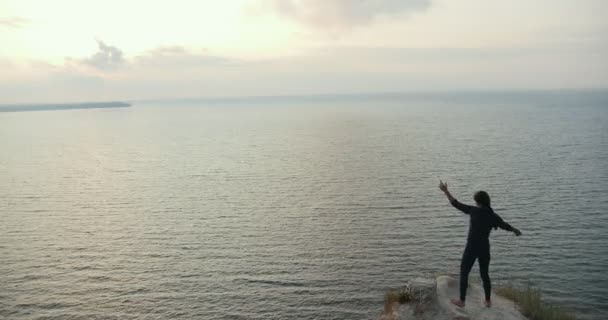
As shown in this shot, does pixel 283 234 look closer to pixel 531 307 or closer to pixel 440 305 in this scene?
pixel 440 305

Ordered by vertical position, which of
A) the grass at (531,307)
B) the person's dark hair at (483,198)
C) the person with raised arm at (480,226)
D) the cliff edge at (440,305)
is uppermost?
the person's dark hair at (483,198)

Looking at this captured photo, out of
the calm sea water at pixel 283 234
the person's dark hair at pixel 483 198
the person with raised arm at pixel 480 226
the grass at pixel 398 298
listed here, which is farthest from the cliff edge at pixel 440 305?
the calm sea water at pixel 283 234

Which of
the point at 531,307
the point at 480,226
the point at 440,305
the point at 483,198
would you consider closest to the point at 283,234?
the point at 440,305

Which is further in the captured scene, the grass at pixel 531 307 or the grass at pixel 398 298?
the grass at pixel 398 298

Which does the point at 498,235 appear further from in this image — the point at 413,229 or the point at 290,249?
the point at 290,249

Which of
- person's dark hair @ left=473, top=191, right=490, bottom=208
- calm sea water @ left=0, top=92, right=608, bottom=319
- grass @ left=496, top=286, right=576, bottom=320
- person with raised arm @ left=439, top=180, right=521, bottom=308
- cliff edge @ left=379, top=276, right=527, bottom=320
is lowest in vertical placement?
calm sea water @ left=0, top=92, right=608, bottom=319

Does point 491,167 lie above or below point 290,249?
above

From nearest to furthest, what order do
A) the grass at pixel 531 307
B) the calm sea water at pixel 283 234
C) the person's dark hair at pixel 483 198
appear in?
Result: the person's dark hair at pixel 483 198 → the grass at pixel 531 307 → the calm sea water at pixel 283 234

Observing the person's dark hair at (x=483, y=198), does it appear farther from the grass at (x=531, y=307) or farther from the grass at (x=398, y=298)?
the grass at (x=398, y=298)

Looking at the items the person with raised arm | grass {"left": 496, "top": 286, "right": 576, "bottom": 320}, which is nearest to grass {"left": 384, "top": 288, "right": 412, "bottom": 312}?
grass {"left": 496, "top": 286, "right": 576, "bottom": 320}

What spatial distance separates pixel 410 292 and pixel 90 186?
53843mm

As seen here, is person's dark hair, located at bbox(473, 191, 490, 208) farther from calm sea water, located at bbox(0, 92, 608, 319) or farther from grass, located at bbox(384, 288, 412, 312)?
calm sea water, located at bbox(0, 92, 608, 319)

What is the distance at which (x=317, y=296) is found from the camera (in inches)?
1065

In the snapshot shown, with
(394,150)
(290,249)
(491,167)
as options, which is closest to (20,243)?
(290,249)
